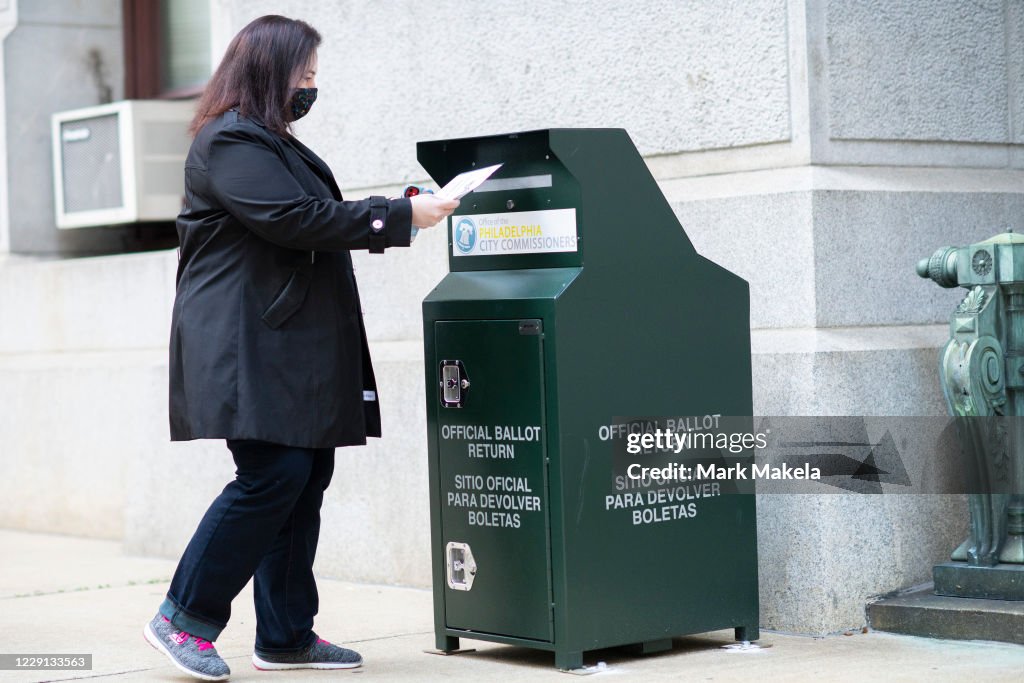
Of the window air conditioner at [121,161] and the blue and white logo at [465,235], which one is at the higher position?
the window air conditioner at [121,161]

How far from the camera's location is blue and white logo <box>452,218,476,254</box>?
4964 millimetres

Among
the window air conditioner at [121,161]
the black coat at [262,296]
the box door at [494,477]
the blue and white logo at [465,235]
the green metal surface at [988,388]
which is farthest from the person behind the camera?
the window air conditioner at [121,161]

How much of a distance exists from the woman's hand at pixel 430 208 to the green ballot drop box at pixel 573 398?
31cm

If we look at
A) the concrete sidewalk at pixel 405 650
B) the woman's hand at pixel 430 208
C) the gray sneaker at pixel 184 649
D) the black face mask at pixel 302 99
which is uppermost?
the black face mask at pixel 302 99

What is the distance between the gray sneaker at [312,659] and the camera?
4844mm

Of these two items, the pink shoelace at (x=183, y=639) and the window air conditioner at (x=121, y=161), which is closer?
the pink shoelace at (x=183, y=639)

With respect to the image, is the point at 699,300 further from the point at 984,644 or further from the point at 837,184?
the point at 984,644

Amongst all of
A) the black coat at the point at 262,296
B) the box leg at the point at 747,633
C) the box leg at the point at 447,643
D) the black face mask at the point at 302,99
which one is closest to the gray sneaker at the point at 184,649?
the black coat at the point at 262,296

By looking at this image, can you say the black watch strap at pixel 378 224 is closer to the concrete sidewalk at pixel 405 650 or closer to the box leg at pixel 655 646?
the concrete sidewalk at pixel 405 650

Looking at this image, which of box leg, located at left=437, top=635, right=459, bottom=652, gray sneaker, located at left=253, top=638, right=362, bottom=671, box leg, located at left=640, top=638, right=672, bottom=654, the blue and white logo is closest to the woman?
gray sneaker, located at left=253, top=638, right=362, bottom=671

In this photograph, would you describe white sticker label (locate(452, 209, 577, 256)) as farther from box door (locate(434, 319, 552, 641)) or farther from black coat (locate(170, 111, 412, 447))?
black coat (locate(170, 111, 412, 447))

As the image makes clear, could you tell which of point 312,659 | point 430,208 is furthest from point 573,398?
point 312,659

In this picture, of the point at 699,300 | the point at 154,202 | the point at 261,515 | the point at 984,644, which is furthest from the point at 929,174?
the point at 154,202

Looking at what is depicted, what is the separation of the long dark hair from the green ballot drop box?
1.66 ft
